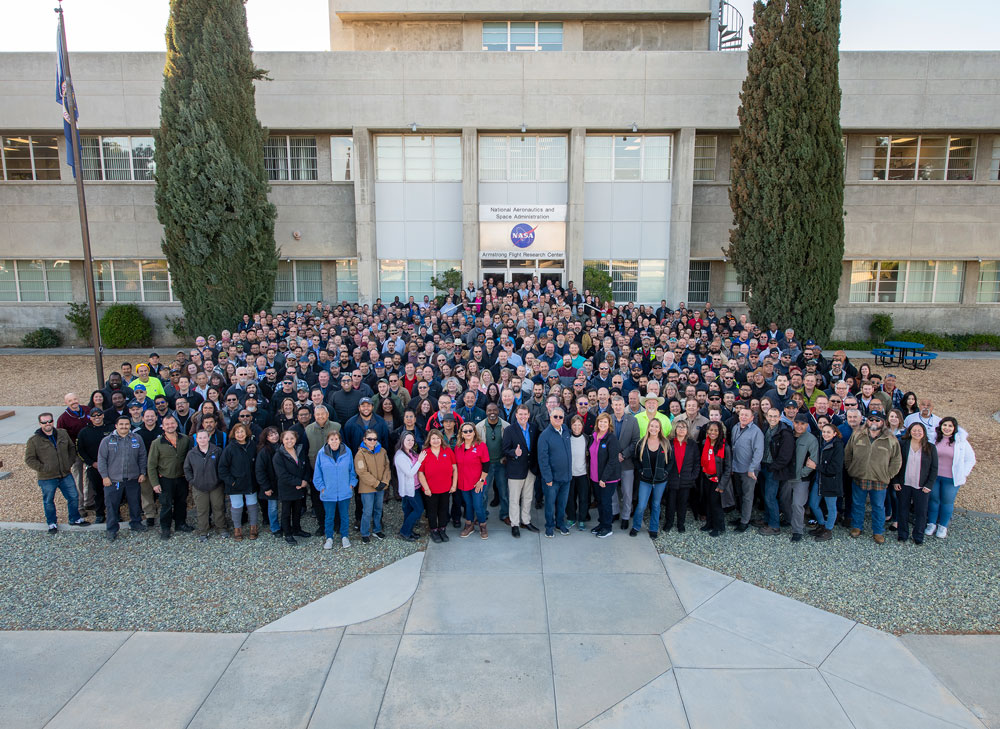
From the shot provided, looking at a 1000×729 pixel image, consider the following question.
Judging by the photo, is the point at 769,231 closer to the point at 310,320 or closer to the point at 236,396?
the point at 310,320

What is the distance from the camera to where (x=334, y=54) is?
68.7 ft

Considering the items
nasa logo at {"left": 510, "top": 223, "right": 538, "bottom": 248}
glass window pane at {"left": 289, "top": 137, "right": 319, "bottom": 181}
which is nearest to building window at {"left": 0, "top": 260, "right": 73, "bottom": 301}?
glass window pane at {"left": 289, "top": 137, "right": 319, "bottom": 181}

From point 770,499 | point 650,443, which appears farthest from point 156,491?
point 770,499

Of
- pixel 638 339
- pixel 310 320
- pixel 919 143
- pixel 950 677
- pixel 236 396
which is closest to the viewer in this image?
pixel 950 677

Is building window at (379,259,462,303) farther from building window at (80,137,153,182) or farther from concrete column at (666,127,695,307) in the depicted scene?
building window at (80,137,153,182)

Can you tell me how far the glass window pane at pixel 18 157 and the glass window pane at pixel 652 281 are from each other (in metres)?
22.5

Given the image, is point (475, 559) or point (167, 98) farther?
point (167, 98)

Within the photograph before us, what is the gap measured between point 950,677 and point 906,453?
311 centimetres

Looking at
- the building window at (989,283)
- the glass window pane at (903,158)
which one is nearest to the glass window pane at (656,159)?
the glass window pane at (903,158)

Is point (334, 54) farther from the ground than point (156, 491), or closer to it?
farther from the ground

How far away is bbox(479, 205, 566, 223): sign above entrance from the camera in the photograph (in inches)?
871

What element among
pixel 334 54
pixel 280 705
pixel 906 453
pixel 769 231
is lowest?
pixel 280 705

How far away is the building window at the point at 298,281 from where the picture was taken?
23062mm

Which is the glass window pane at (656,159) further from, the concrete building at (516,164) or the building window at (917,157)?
the building window at (917,157)
